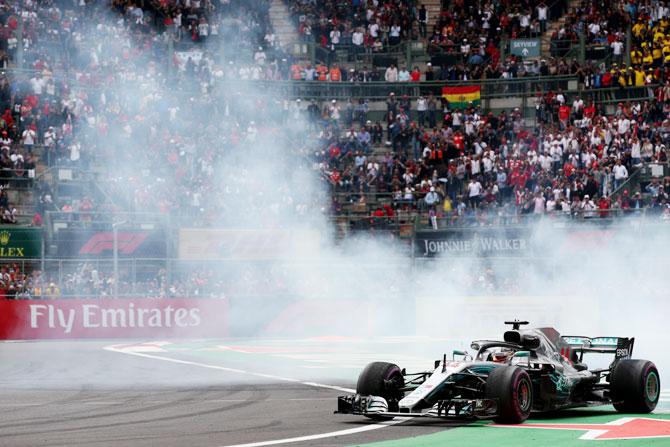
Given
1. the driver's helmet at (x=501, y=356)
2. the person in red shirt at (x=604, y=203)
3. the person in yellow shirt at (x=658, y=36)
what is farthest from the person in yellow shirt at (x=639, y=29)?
the driver's helmet at (x=501, y=356)

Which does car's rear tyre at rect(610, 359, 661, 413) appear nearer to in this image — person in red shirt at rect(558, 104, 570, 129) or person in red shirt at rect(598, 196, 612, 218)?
person in red shirt at rect(598, 196, 612, 218)

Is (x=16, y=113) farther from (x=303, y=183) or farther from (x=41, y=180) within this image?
(x=303, y=183)

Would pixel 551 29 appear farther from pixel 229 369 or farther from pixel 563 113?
pixel 229 369

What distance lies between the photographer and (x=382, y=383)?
14.3 meters

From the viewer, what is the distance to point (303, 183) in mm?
40375

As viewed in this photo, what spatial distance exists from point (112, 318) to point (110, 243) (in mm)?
2366

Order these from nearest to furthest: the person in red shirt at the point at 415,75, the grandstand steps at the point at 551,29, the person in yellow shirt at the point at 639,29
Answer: the person in yellow shirt at the point at 639,29 → the person in red shirt at the point at 415,75 → the grandstand steps at the point at 551,29

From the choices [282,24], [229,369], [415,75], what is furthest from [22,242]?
[415,75]

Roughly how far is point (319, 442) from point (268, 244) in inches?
1004

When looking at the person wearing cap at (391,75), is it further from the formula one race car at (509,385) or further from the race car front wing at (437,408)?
the race car front wing at (437,408)

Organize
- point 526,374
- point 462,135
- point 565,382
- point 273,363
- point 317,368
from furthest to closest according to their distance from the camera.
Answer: point 462,135
point 273,363
point 317,368
point 565,382
point 526,374

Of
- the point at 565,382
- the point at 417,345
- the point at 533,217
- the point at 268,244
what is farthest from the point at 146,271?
the point at 565,382

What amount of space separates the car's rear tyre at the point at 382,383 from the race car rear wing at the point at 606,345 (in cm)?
273

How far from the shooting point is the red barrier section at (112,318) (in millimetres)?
35188
